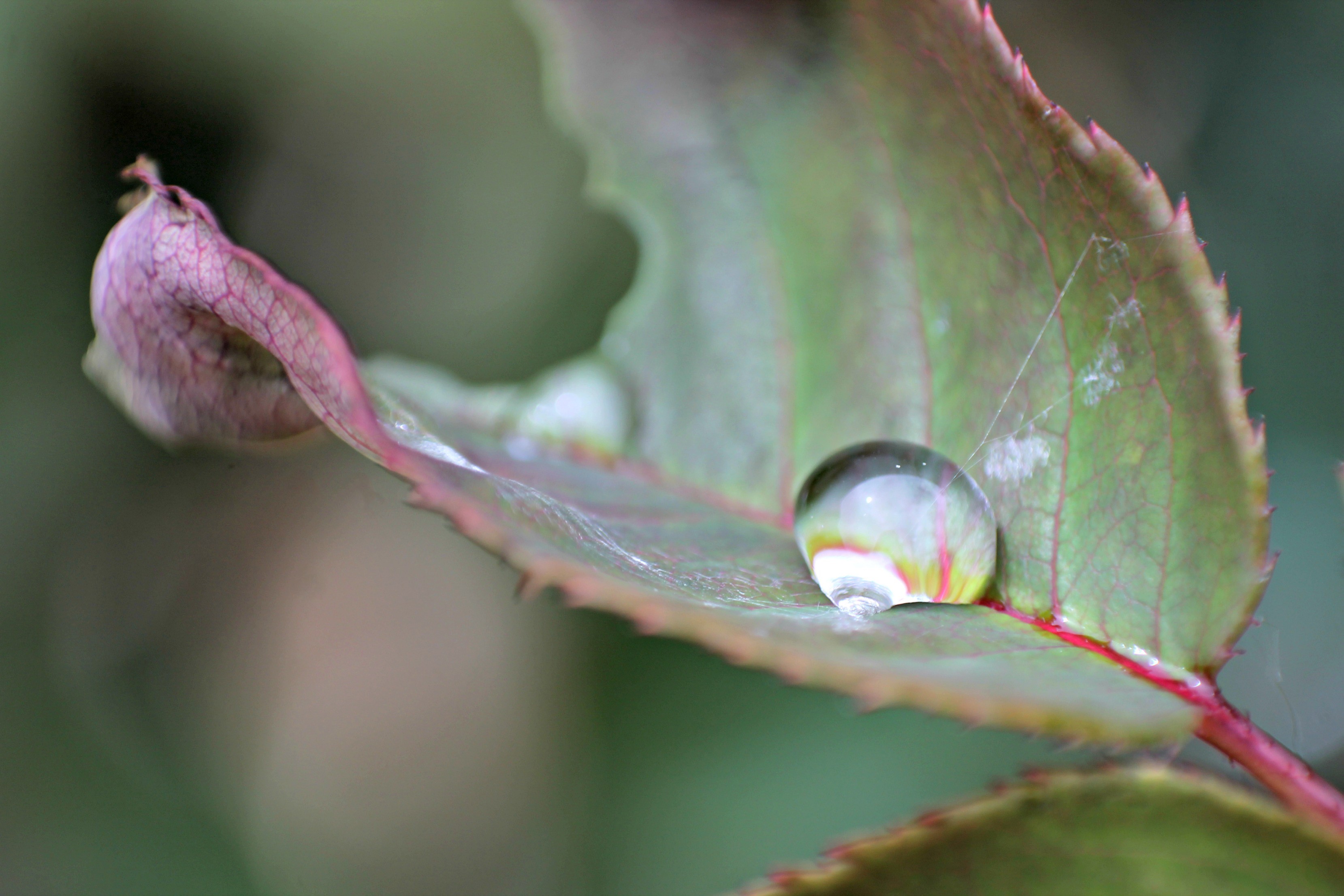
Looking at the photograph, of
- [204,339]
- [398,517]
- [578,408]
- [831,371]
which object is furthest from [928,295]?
[398,517]

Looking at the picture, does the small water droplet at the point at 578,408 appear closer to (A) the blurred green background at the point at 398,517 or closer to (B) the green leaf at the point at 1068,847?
(A) the blurred green background at the point at 398,517

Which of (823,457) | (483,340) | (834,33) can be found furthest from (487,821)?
(834,33)

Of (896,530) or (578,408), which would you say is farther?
(578,408)

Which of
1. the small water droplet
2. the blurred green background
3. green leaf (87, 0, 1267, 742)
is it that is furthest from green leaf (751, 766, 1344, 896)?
the blurred green background

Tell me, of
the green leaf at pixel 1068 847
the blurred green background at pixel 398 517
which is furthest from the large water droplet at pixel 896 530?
the blurred green background at pixel 398 517

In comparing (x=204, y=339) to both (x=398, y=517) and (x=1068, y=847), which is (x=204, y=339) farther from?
(x=398, y=517)

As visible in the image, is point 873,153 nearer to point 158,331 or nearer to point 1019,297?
point 1019,297
